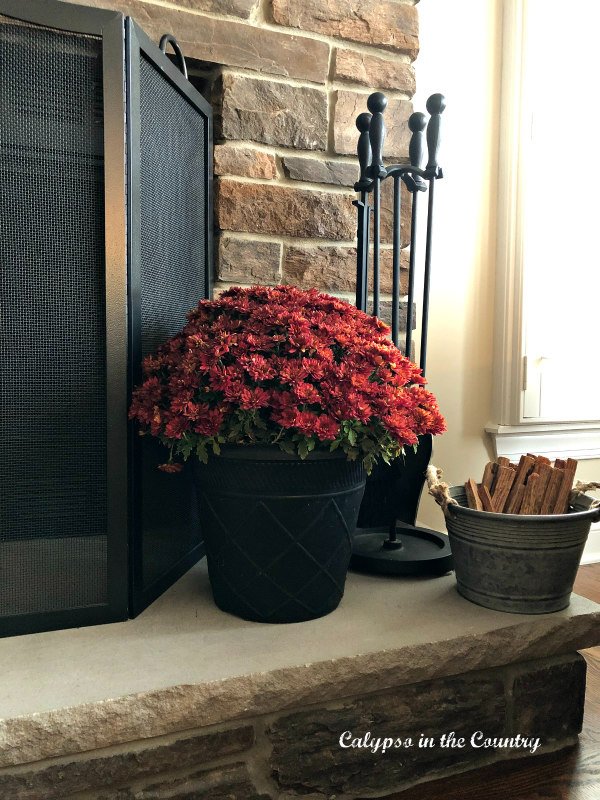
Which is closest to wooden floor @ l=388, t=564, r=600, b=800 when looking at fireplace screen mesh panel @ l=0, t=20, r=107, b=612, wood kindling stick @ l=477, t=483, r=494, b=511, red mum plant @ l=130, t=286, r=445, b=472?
wood kindling stick @ l=477, t=483, r=494, b=511

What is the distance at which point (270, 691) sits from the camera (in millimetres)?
1130

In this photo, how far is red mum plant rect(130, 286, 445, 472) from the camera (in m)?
1.22

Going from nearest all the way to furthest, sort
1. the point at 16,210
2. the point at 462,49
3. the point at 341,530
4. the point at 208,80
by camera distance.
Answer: the point at 16,210
the point at 341,530
the point at 208,80
the point at 462,49

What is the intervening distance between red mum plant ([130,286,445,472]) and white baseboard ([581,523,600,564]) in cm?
149

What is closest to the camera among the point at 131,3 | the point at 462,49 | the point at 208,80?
the point at 131,3

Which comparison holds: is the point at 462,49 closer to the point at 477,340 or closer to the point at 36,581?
the point at 477,340

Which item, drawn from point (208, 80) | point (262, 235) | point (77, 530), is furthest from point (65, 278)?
point (208, 80)

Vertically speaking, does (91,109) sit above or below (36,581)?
above

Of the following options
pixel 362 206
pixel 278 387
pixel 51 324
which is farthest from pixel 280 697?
pixel 362 206

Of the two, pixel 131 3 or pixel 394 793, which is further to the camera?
pixel 131 3

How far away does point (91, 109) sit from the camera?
4.12 ft

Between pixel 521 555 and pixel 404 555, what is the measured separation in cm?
32

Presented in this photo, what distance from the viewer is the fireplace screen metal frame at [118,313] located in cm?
125

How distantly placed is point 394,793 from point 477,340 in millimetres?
1468
